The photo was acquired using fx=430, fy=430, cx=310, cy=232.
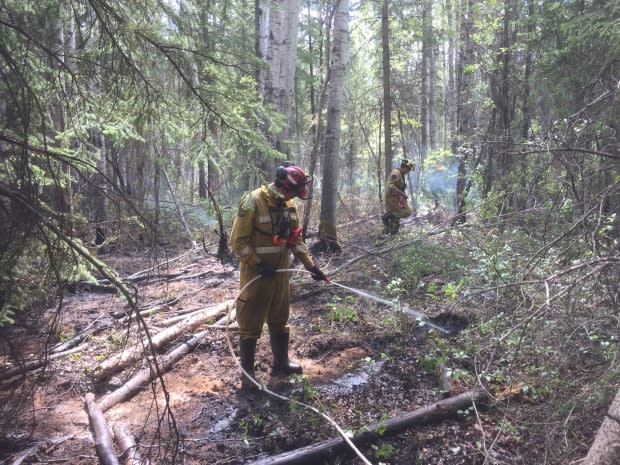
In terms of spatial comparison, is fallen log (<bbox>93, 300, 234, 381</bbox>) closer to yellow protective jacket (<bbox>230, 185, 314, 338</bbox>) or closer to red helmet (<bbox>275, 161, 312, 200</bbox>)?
yellow protective jacket (<bbox>230, 185, 314, 338</bbox>)

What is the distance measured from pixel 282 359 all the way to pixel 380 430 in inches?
61.3

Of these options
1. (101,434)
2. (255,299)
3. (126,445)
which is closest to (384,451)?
(255,299)

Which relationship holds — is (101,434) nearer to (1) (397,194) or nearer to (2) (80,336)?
(2) (80,336)

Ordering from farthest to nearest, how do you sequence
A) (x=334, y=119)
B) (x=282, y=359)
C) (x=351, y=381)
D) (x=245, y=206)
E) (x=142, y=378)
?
(x=334, y=119) < (x=282, y=359) < (x=351, y=381) < (x=142, y=378) < (x=245, y=206)

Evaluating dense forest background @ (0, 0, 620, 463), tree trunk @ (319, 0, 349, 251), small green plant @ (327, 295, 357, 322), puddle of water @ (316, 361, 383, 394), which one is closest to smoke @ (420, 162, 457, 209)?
tree trunk @ (319, 0, 349, 251)

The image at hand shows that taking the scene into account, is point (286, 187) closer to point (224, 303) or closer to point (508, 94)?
point (224, 303)

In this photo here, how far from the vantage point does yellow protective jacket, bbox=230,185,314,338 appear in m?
4.31

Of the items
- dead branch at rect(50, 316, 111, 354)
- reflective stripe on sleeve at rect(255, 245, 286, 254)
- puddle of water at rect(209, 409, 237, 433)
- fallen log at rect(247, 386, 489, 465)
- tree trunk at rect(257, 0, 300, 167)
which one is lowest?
→ puddle of water at rect(209, 409, 237, 433)

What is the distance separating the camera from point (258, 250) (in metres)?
4.42

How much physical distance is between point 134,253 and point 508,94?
31.7ft

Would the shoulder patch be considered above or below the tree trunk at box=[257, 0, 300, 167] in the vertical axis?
below

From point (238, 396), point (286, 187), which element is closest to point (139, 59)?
point (286, 187)

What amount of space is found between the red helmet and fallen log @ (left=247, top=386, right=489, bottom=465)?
7.44 ft

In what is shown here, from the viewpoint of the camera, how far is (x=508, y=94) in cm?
995
